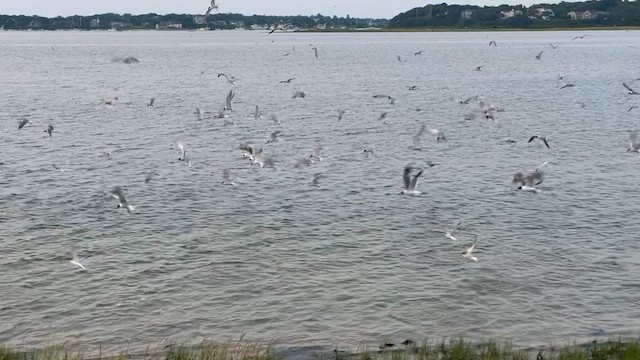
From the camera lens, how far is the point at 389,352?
1414 cm

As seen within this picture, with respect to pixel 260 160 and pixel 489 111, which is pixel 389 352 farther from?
pixel 489 111

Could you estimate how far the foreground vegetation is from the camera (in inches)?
504

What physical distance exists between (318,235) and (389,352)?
29.8 ft

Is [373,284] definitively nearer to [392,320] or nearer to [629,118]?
[392,320]

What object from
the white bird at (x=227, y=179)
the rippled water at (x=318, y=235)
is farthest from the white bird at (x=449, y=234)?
the white bird at (x=227, y=179)

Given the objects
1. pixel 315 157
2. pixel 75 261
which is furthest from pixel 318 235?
pixel 315 157

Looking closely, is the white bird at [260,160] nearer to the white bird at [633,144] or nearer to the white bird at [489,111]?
the white bird at [489,111]

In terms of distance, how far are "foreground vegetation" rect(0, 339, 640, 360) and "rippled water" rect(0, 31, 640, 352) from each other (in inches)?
41.0

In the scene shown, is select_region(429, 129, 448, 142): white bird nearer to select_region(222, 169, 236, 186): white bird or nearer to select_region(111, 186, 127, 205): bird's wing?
select_region(222, 169, 236, 186): white bird

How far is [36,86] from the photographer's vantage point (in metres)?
82.7

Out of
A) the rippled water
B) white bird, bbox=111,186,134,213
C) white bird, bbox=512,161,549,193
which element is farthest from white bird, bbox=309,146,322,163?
white bird, bbox=111,186,134,213

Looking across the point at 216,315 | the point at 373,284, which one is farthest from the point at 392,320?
the point at 216,315

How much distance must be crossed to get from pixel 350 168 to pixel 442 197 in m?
6.68

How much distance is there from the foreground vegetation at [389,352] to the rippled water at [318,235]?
1.04 metres
